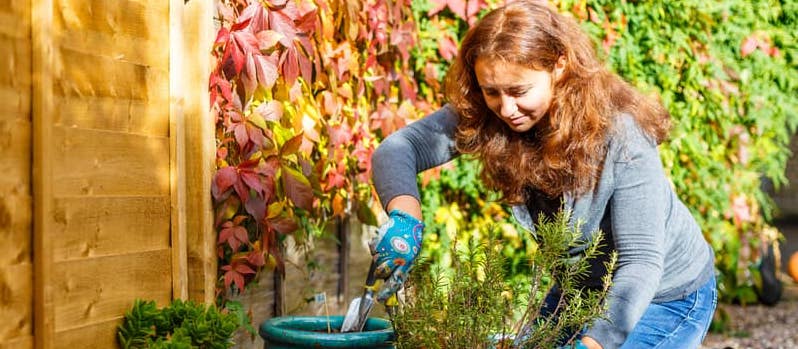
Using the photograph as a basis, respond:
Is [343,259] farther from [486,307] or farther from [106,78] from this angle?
[486,307]

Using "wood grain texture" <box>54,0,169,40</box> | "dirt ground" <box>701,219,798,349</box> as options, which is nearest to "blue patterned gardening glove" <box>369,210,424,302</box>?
"wood grain texture" <box>54,0,169,40</box>

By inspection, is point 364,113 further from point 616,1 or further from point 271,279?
point 616,1

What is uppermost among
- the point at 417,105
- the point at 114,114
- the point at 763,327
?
the point at 417,105

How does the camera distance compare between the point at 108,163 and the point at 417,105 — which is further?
the point at 417,105

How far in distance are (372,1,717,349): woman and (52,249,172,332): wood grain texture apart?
51 centimetres

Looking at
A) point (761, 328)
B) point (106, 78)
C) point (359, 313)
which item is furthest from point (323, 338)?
point (761, 328)

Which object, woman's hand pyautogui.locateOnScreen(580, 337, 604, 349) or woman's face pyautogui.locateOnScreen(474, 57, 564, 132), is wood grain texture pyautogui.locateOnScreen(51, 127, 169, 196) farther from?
woman's hand pyautogui.locateOnScreen(580, 337, 604, 349)

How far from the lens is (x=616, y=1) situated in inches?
145

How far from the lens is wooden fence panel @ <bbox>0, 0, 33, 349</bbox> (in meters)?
1.57

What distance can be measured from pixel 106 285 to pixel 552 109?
0.96 meters

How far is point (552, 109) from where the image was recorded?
1.97 m

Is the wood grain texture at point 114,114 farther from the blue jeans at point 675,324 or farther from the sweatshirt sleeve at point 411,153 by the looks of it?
the blue jeans at point 675,324

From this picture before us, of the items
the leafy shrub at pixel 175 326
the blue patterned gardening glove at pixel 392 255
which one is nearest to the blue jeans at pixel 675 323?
the blue patterned gardening glove at pixel 392 255

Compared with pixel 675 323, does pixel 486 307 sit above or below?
above
